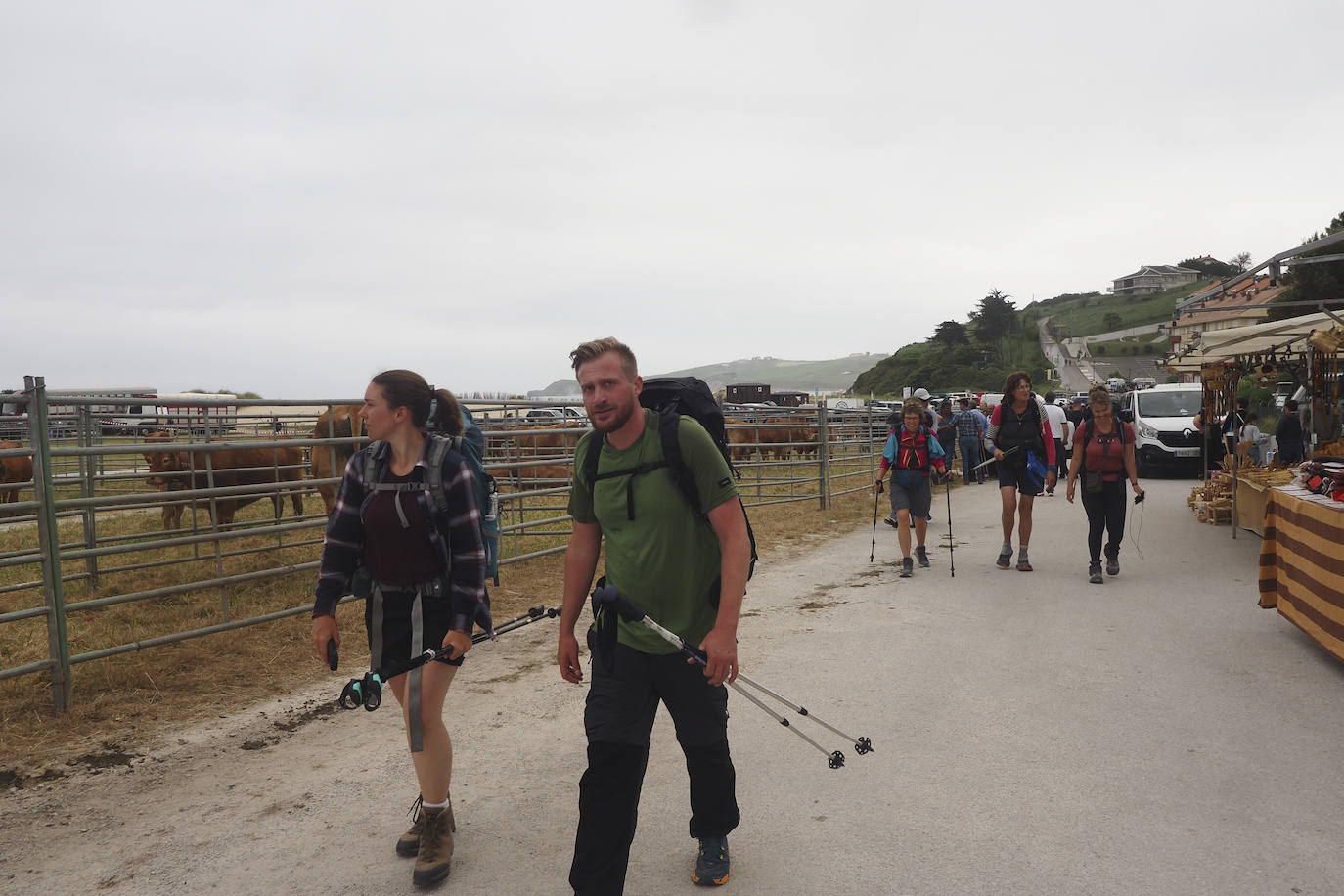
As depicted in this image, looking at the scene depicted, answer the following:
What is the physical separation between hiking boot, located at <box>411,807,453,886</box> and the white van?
1831cm

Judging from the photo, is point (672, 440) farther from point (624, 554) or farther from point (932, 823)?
point (932, 823)

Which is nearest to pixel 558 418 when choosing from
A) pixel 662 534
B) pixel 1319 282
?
pixel 662 534

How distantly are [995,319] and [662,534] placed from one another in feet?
451

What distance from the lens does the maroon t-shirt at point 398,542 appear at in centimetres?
327

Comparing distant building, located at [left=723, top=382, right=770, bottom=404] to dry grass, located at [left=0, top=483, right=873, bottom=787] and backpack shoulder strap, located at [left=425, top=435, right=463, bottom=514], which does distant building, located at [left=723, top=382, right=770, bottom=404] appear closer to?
dry grass, located at [left=0, top=483, right=873, bottom=787]

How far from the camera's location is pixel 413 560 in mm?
3293

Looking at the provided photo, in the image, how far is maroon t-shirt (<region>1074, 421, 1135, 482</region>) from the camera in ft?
28.0

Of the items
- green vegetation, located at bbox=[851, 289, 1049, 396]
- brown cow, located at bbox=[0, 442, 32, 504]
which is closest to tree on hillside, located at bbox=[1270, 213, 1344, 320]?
brown cow, located at bbox=[0, 442, 32, 504]

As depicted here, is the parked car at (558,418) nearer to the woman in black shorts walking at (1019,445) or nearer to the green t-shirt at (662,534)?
the woman in black shorts walking at (1019,445)

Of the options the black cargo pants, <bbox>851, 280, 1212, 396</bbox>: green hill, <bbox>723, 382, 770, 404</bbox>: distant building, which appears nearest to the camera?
the black cargo pants

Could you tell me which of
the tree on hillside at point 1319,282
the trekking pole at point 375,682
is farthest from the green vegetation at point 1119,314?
the trekking pole at point 375,682

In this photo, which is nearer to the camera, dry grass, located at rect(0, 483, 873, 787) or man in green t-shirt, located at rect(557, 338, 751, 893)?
man in green t-shirt, located at rect(557, 338, 751, 893)

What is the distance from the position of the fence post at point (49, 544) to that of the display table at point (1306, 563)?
7191 millimetres

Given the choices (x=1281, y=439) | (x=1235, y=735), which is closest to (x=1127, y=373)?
(x=1281, y=439)
